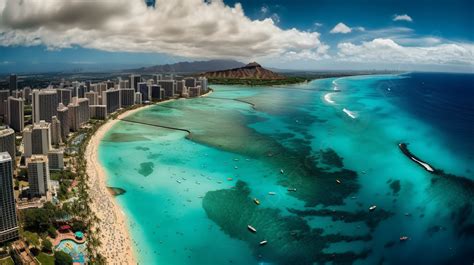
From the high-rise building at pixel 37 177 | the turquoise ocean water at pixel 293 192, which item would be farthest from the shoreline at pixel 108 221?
the high-rise building at pixel 37 177

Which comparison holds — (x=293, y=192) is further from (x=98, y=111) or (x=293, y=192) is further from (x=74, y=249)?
(x=98, y=111)

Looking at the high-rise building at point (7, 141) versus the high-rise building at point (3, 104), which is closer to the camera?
the high-rise building at point (7, 141)

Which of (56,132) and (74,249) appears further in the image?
(56,132)

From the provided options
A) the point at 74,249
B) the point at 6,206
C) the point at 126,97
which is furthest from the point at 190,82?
the point at 74,249

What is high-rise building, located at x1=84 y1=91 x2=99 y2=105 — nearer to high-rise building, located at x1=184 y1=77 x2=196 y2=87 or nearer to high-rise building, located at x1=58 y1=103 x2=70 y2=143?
high-rise building, located at x1=58 y1=103 x2=70 y2=143

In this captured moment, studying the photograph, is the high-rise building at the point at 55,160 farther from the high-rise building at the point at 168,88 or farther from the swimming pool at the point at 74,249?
the high-rise building at the point at 168,88

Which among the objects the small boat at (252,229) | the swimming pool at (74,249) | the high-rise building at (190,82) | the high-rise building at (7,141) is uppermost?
the high-rise building at (190,82)

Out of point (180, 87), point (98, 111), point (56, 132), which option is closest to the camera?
point (56, 132)

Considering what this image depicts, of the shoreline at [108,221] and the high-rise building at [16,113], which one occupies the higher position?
the high-rise building at [16,113]
